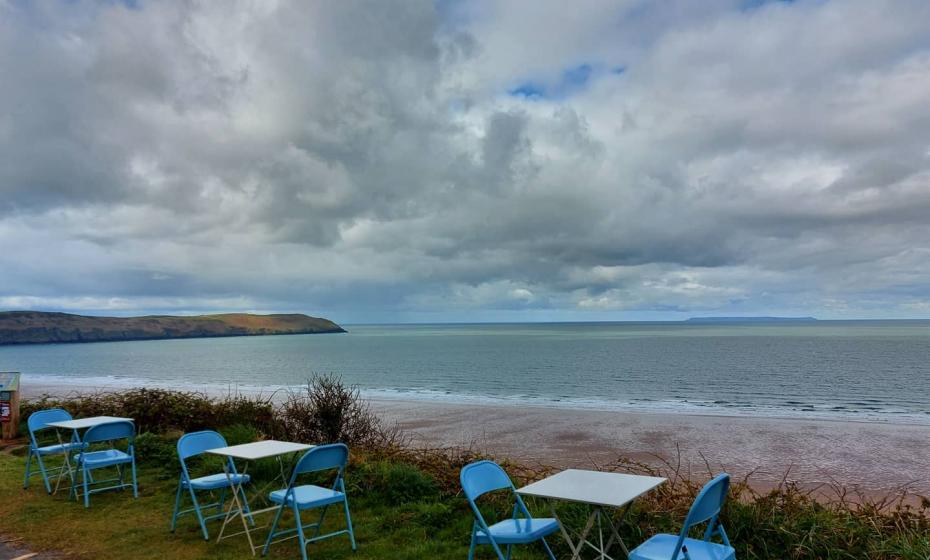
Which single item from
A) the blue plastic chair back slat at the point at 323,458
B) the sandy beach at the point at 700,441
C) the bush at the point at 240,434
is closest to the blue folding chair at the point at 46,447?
the bush at the point at 240,434

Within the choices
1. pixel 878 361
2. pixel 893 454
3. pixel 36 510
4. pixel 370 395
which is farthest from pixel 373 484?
pixel 878 361

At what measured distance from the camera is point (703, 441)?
16.7 m

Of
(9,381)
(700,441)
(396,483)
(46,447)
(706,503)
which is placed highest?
(9,381)

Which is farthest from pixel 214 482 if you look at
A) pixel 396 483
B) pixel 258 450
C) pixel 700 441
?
pixel 700 441

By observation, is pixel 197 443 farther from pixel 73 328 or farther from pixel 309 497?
pixel 73 328

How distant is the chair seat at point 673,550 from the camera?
3649 mm

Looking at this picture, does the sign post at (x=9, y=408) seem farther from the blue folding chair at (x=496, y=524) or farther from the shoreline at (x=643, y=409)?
the blue folding chair at (x=496, y=524)

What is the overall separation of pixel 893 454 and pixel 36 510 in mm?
17801

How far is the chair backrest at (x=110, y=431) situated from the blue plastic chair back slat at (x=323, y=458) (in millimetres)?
3075

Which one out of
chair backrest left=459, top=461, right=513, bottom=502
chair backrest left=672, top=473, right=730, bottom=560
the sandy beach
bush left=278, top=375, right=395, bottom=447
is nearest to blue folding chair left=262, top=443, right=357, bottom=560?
chair backrest left=459, top=461, right=513, bottom=502

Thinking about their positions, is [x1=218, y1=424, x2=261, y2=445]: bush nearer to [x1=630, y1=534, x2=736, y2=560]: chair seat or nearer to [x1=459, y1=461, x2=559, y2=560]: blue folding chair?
[x1=459, y1=461, x2=559, y2=560]: blue folding chair

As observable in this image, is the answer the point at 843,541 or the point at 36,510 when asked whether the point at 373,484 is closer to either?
the point at 36,510

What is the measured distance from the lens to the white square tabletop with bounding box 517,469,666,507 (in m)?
3.75

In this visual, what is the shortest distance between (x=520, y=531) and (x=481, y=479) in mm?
469
